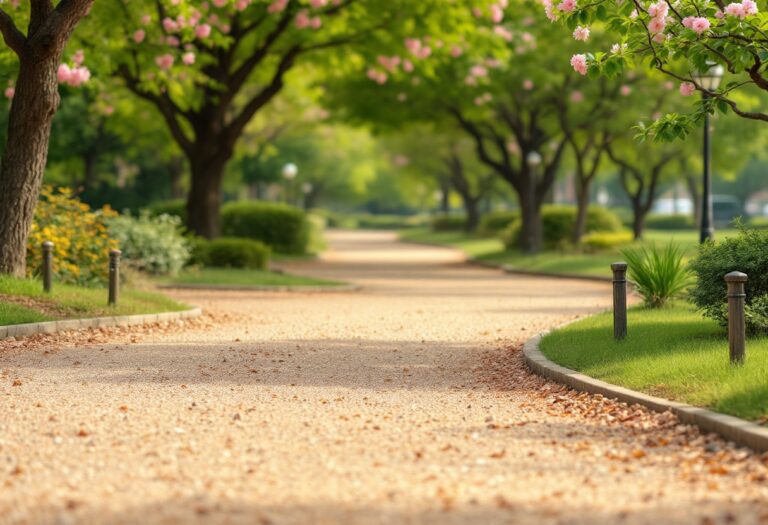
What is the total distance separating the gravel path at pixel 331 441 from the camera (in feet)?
19.6

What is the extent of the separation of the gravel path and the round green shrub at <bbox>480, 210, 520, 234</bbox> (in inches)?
1651

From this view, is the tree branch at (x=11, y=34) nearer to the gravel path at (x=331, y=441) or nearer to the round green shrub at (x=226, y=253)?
the gravel path at (x=331, y=441)

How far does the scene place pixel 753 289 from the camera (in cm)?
1170

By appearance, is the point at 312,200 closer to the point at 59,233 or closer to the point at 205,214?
the point at 205,214

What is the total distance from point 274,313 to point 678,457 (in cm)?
1184

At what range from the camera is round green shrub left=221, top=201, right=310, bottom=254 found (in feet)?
136

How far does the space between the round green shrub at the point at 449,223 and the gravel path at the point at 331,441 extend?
58537mm

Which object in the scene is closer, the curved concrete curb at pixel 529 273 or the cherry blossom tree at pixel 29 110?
the cherry blossom tree at pixel 29 110

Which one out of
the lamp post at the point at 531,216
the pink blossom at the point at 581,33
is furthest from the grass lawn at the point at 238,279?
the pink blossom at the point at 581,33

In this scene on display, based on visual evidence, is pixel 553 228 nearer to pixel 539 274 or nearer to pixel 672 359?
pixel 539 274

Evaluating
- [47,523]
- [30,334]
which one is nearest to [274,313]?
[30,334]

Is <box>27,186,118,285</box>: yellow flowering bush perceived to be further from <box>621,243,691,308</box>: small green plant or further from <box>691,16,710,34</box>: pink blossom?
<box>691,16,710,34</box>: pink blossom

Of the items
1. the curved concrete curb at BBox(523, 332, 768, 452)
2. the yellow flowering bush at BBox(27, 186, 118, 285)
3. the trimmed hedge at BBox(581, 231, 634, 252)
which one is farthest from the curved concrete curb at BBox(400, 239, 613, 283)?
the curved concrete curb at BBox(523, 332, 768, 452)

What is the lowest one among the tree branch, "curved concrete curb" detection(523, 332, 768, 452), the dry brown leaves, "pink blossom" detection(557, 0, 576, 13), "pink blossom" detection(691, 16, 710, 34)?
the dry brown leaves
